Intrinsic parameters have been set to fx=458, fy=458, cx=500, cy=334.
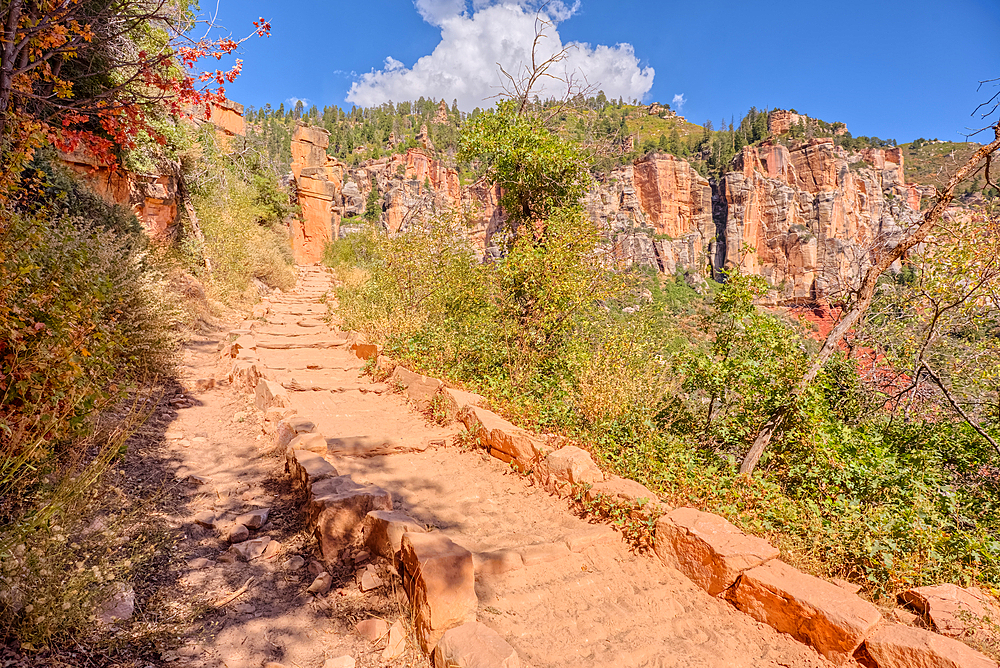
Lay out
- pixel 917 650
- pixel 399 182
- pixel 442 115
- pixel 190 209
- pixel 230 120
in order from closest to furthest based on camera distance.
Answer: pixel 917 650
pixel 190 209
pixel 230 120
pixel 399 182
pixel 442 115

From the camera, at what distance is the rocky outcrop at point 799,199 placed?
192 ft

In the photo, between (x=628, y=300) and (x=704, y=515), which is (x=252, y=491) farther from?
(x=628, y=300)

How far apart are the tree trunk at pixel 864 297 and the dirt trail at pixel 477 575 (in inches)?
63.8

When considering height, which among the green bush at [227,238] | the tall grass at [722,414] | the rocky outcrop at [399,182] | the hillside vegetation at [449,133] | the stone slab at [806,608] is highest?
the hillside vegetation at [449,133]

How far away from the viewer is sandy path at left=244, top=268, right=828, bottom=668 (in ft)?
7.89

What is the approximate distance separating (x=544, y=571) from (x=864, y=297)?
3457 mm

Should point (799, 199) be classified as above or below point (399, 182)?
above

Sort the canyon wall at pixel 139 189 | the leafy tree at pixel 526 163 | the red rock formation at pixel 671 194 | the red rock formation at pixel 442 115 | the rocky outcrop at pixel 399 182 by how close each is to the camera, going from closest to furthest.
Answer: the leafy tree at pixel 526 163 < the canyon wall at pixel 139 189 < the rocky outcrop at pixel 399 182 < the red rock formation at pixel 671 194 < the red rock formation at pixel 442 115

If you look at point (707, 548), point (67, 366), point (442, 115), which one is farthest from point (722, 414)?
point (442, 115)

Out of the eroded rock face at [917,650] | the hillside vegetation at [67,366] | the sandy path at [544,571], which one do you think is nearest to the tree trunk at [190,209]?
the hillside vegetation at [67,366]

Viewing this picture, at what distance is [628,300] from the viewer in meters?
6.54

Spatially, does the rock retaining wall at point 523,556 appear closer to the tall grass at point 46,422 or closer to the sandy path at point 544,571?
the sandy path at point 544,571

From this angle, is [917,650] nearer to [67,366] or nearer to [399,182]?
[67,366]

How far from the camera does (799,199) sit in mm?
64750
